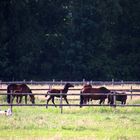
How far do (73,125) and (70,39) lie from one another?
149 ft

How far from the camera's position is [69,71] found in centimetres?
6197

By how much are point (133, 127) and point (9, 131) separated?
387 cm

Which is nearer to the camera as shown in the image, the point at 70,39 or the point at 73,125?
the point at 73,125

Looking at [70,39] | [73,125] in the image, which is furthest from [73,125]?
[70,39]

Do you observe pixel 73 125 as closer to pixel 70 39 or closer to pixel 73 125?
pixel 73 125

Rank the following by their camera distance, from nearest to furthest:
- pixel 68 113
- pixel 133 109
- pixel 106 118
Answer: pixel 106 118 → pixel 68 113 → pixel 133 109

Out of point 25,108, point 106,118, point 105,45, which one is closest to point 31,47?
point 105,45

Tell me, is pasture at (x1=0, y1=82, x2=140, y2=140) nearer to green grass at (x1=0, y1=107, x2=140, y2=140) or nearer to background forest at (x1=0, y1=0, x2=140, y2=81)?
green grass at (x1=0, y1=107, x2=140, y2=140)

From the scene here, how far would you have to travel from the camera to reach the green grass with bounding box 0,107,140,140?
609 inches

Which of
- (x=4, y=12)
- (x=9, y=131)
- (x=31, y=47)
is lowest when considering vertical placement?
(x=9, y=131)

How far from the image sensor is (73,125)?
17.7 m

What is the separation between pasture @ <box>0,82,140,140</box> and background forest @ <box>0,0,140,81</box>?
123 feet

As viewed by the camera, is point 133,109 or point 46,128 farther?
point 133,109

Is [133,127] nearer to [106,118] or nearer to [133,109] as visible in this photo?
[106,118]
